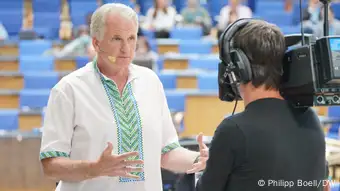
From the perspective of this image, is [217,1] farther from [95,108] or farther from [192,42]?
[95,108]

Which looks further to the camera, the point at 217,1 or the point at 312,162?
the point at 217,1

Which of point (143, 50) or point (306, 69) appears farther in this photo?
point (143, 50)

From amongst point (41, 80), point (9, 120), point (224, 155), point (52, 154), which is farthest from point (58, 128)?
point (41, 80)

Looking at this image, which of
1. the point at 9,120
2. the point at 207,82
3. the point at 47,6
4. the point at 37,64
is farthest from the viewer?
the point at 47,6

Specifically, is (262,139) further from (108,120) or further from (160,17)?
(160,17)

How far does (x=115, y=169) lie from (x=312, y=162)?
1.98 feet

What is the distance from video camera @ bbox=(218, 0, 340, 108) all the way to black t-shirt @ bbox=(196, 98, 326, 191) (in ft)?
0.21

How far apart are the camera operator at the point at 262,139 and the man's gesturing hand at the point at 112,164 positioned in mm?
291

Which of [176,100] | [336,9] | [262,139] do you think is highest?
[262,139]

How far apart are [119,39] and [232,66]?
582mm

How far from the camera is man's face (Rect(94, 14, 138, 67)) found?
2.18 meters

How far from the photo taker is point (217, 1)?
11.5 metres

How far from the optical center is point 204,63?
7.36 metres

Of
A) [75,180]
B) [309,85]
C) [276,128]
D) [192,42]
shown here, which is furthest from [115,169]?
[192,42]
